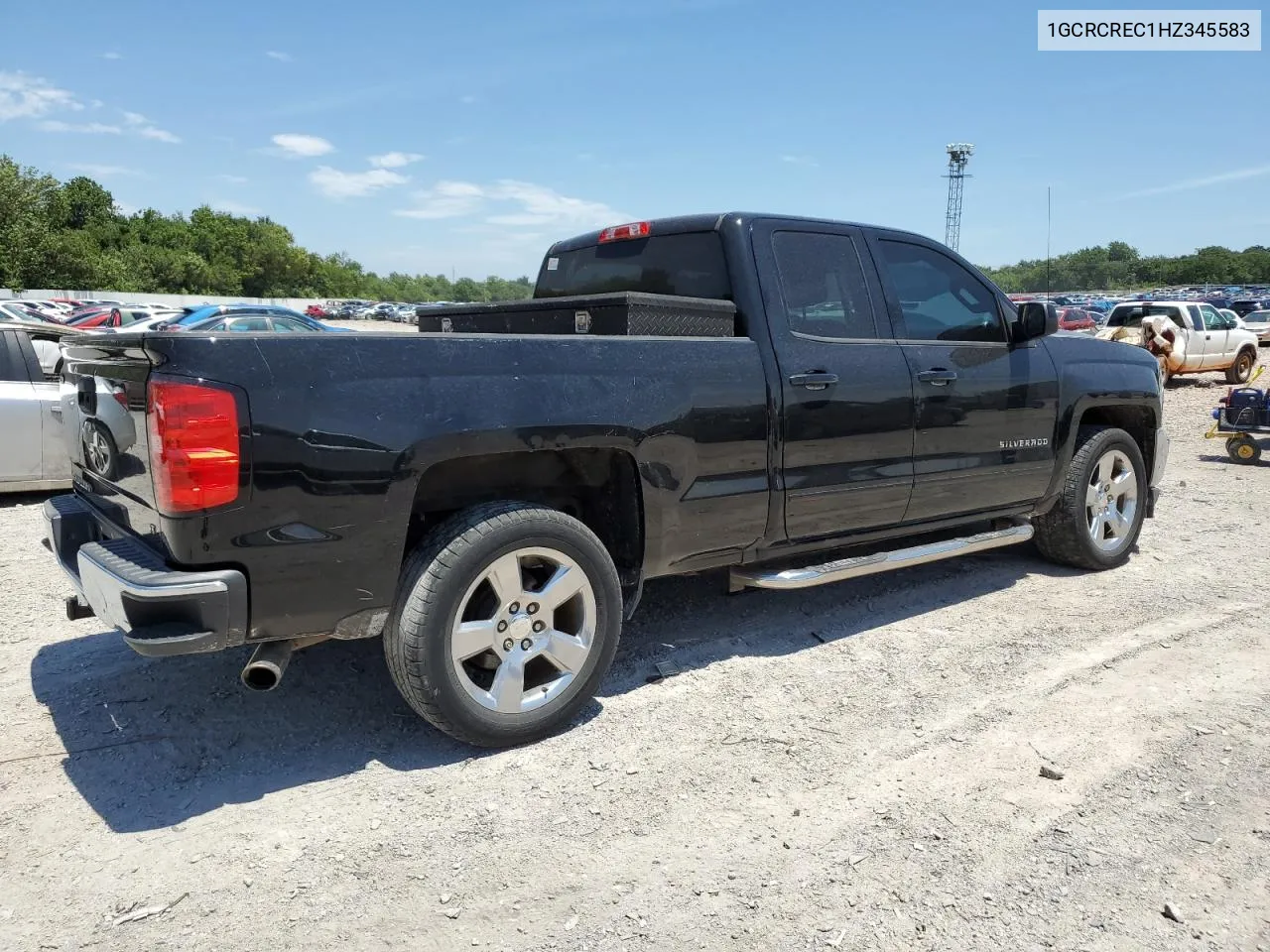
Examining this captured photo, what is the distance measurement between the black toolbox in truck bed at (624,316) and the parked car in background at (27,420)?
15.9 feet

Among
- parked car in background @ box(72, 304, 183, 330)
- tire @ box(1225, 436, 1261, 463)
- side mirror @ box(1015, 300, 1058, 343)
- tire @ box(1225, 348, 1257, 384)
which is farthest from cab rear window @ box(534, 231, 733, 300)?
parked car in background @ box(72, 304, 183, 330)

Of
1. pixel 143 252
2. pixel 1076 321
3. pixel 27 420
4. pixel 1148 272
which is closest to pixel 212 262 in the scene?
pixel 143 252

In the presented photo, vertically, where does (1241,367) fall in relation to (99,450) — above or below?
above

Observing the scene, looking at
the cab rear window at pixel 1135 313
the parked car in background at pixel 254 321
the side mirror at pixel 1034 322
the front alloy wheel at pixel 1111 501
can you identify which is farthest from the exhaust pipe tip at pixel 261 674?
the cab rear window at pixel 1135 313

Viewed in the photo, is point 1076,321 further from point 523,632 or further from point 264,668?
point 264,668

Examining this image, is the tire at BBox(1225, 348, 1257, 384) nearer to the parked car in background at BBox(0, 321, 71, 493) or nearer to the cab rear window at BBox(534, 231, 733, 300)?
the cab rear window at BBox(534, 231, 733, 300)

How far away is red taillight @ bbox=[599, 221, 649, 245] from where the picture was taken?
15.4 feet

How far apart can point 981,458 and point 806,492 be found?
1284mm

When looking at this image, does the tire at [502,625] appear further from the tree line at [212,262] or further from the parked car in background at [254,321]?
the parked car in background at [254,321]

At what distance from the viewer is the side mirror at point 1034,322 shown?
4887mm

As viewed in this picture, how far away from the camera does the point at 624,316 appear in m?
3.71

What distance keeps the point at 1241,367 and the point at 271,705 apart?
21971mm

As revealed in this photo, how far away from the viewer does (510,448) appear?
3223 millimetres

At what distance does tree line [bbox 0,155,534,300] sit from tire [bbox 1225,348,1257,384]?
32.0 metres
